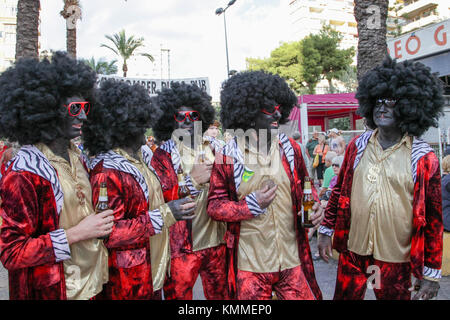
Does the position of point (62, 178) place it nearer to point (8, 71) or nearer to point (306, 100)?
point (8, 71)

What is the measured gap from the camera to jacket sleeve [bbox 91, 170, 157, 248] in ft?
7.77

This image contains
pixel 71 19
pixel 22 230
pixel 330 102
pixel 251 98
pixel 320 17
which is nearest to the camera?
pixel 22 230

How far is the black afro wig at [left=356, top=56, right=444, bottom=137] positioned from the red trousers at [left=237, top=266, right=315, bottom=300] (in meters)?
1.47

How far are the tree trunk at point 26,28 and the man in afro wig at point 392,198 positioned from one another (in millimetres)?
6916

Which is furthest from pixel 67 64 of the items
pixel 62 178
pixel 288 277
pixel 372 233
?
pixel 372 233

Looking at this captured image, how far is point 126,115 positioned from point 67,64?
0.57m

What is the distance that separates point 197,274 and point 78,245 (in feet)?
4.82

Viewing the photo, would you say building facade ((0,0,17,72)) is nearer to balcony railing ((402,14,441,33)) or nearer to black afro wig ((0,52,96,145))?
black afro wig ((0,52,96,145))

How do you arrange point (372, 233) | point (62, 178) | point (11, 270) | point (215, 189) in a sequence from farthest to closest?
point (215, 189)
point (372, 233)
point (62, 178)
point (11, 270)

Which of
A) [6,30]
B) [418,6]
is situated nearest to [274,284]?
[6,30]

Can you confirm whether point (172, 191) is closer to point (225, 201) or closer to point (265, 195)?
point (225, 201)

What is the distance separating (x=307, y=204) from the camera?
2.82 metres

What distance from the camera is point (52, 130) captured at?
7.57 feet

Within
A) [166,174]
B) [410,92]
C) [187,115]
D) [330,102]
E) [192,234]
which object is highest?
[330,102]
